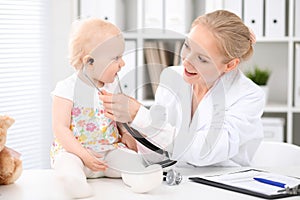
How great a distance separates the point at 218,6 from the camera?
329 centimetres

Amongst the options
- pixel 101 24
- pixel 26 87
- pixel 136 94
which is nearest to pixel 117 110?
pixel 136 94

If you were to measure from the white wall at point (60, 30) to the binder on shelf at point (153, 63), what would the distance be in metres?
2.02

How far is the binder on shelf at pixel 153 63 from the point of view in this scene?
1432 mm

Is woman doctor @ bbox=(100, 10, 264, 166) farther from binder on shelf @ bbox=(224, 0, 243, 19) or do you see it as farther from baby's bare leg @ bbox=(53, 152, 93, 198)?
binder on shelf @ bbox=(224, 0, 243, 19)

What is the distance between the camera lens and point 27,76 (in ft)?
10.6

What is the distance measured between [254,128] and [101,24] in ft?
2.26

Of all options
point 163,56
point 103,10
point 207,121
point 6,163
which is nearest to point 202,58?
point 163,56

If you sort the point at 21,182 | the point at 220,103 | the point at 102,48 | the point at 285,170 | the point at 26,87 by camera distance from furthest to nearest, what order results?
1. the point at 26,87
2. the point at 220,103
3. the point at 285,170
4. the point at 21,182
5. the point at 102,48

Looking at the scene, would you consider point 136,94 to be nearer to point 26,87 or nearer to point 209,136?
point 209,136

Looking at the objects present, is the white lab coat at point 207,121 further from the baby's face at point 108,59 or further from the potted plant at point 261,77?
the potted plant at point 261,77

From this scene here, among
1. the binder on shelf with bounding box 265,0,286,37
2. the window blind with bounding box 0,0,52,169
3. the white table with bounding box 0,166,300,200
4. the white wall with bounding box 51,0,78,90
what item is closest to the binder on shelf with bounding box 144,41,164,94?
the white table with bounding box 0,166,300,200

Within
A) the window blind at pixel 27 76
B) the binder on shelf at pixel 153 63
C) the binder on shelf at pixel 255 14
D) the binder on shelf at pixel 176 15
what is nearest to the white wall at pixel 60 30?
the window blind at pixel 27 76

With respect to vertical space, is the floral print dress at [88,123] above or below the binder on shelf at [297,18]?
below

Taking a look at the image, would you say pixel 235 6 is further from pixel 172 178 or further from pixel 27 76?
pixel 172 178
